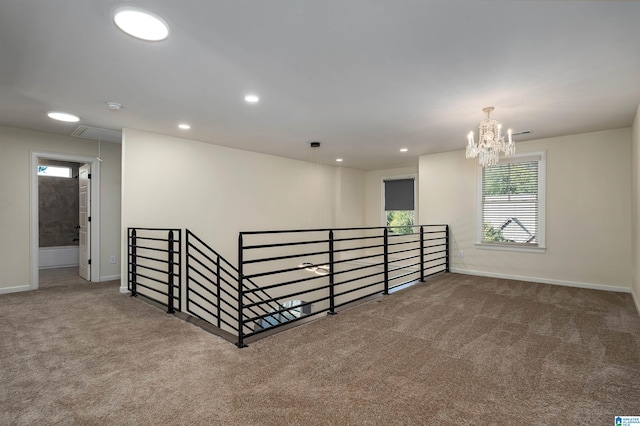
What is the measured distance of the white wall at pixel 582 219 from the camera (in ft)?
14.6

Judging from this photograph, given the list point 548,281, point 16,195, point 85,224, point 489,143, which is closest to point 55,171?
point 85,224

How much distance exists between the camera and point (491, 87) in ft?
9.76

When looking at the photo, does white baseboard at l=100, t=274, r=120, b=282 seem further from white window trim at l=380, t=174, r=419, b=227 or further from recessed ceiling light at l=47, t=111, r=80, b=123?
white window trim at l=380, t=174, r=419, b=227

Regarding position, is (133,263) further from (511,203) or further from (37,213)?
(511,203)

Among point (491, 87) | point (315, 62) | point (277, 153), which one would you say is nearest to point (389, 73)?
point (315, 62)

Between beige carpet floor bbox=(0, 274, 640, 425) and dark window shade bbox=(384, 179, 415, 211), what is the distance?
429 centimetres

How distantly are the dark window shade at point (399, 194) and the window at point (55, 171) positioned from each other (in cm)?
762

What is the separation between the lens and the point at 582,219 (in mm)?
4703

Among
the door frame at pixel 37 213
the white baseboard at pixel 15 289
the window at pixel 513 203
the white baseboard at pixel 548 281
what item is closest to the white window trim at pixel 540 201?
the window at pixel 513 203

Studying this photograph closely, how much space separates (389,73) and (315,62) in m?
0.66

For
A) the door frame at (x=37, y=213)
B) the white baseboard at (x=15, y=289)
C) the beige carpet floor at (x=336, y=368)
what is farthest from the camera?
the door frame at (x=37, y=213)

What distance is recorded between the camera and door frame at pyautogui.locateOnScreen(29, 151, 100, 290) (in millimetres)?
4594

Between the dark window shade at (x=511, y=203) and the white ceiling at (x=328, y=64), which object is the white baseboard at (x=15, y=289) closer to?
the white ceiling at (x=328, y=64)

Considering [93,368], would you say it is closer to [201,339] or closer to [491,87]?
[201,339]
